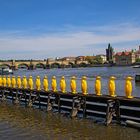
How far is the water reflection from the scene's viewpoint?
16.9m

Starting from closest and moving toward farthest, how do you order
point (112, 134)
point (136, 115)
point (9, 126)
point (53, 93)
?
point (112, 134) → point (136, 115) → point (9, 126) → point (53, 93)

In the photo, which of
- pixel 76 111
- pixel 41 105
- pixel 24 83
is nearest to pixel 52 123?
pixel 76 111

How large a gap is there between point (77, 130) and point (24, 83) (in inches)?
479

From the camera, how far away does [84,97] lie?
69.8 feet

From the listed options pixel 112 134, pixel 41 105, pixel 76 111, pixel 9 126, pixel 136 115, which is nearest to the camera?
pixel 112 134

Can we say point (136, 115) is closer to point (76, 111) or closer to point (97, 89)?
point (97, 89)

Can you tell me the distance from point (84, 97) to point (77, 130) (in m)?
3.22

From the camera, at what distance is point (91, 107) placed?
69.7 feet

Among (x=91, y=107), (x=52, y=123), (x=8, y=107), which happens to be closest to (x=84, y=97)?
(x=91, y=107)

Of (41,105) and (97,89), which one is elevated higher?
(97,89)

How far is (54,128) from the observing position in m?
19.2

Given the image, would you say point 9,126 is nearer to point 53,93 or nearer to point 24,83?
point 53,93

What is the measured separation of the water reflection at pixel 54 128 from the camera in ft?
55.5

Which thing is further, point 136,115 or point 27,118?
point 27,118
